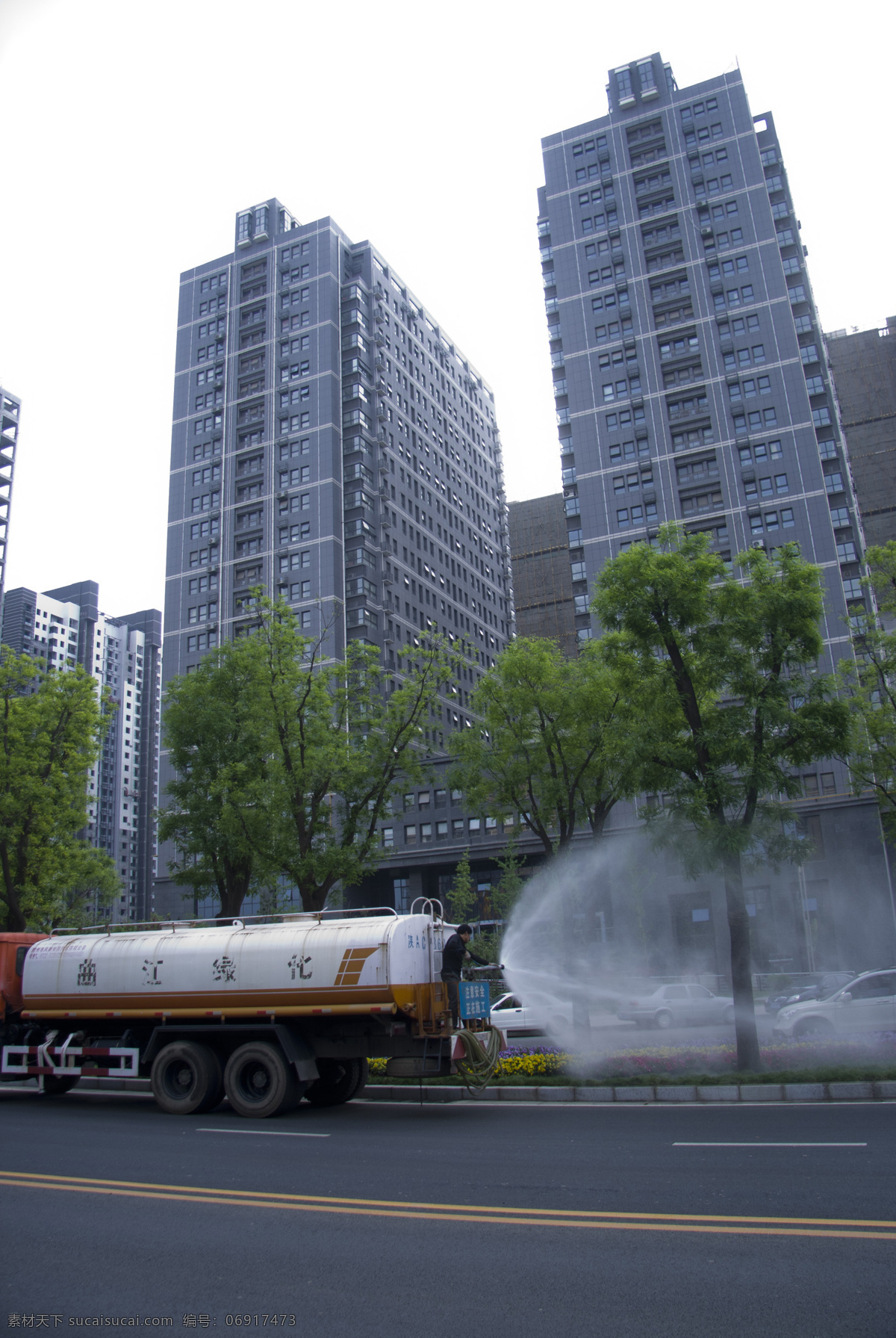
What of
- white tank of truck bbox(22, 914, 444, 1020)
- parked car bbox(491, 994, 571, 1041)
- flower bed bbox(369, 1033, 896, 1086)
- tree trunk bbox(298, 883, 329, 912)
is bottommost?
flower bed bbox(369, 1033, 896, 1086)

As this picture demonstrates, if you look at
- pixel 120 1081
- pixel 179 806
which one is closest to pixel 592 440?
pixel 179 806

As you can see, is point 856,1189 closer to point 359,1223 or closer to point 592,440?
point 359,1223

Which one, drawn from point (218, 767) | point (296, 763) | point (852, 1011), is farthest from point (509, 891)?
point (852, 1011)

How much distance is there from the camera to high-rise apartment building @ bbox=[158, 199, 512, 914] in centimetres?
8169

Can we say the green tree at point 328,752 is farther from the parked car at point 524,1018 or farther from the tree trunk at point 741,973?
the tree trunk at point 741,973

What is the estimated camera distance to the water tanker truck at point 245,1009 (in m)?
13.3

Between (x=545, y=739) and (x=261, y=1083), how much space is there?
1151cm

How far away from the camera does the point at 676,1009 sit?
93.9 ft

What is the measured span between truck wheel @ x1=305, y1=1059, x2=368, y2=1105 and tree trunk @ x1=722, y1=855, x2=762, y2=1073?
20.0 feet

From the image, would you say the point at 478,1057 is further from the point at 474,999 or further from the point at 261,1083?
the point at 261,1083

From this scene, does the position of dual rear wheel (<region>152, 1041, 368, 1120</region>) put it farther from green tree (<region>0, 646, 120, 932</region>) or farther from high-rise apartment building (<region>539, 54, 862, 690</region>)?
high-rise apartment building (<region>539, 54, 862, 690</region>)

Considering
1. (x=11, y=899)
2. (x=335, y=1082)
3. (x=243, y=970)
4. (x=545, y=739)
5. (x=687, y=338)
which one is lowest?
(x=335, y=1082)

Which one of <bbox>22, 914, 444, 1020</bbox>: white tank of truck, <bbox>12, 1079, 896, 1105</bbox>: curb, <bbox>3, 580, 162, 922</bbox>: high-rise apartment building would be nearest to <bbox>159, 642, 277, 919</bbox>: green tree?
<bbox>22, 914, 444, 1020</bbox>: white tank of truck

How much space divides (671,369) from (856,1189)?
68168 mm
